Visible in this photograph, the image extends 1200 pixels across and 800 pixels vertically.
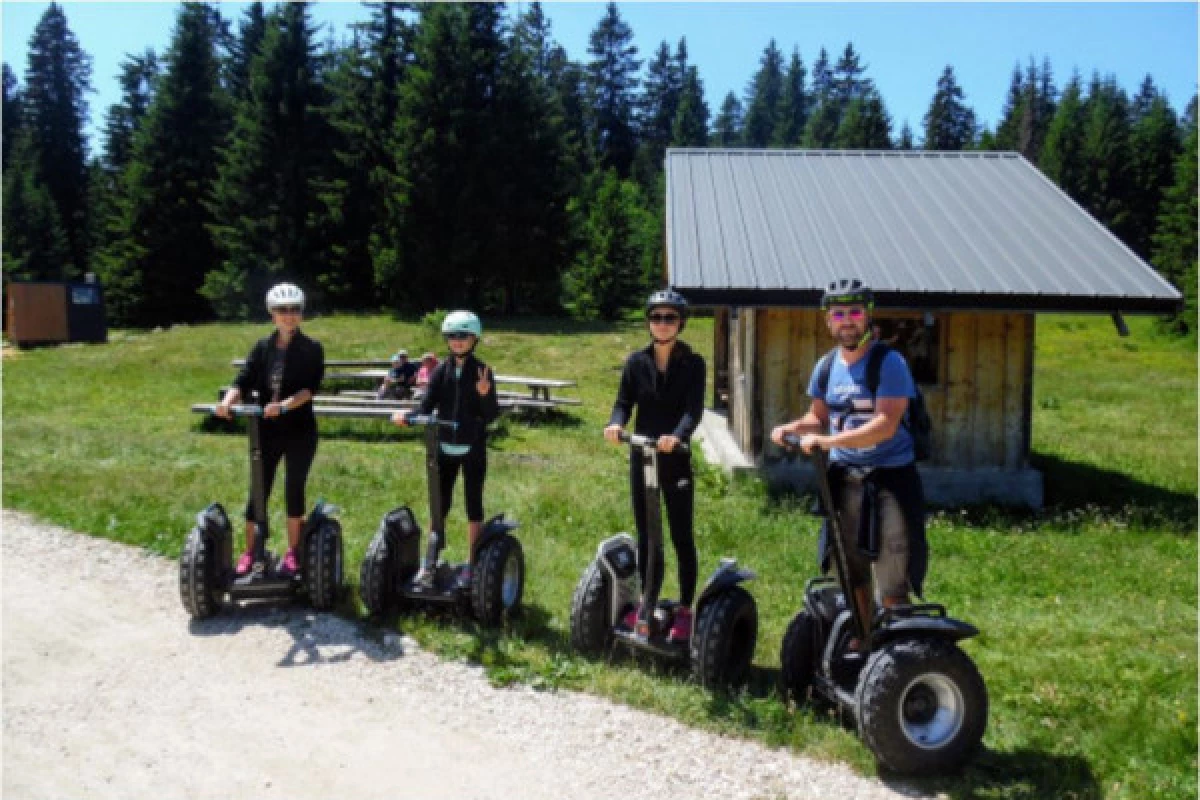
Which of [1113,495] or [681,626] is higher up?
[681,626]

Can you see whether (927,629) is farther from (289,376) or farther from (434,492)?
(289,376)

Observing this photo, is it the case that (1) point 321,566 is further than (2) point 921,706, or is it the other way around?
(1) point 321,566

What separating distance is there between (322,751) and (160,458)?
946 centimetres

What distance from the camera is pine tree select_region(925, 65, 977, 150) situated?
85.2m

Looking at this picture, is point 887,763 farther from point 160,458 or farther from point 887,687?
point 160,458

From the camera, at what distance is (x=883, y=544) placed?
15.6ft

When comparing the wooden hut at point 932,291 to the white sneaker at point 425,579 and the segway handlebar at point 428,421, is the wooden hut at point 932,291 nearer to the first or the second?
the segway handlebar at point 428,421

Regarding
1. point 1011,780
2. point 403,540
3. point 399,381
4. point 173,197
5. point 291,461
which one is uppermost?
point 173,197

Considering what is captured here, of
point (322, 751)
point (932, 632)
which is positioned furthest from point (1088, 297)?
point (322, 751)

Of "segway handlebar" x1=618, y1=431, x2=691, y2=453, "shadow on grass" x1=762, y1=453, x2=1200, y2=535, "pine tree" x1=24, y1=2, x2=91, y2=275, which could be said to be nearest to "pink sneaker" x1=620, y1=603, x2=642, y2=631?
"segway handlebar" x1=618, y1=431, x2=691, y2=453

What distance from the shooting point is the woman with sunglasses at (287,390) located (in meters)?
6.61

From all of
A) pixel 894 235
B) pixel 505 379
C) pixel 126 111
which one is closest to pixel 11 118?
pixel 126 111

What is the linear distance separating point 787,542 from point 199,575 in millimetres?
5429

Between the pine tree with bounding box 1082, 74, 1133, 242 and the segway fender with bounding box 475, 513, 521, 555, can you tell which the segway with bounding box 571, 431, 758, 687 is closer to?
the segway fender with bounding box 475, 513, 521, 555
